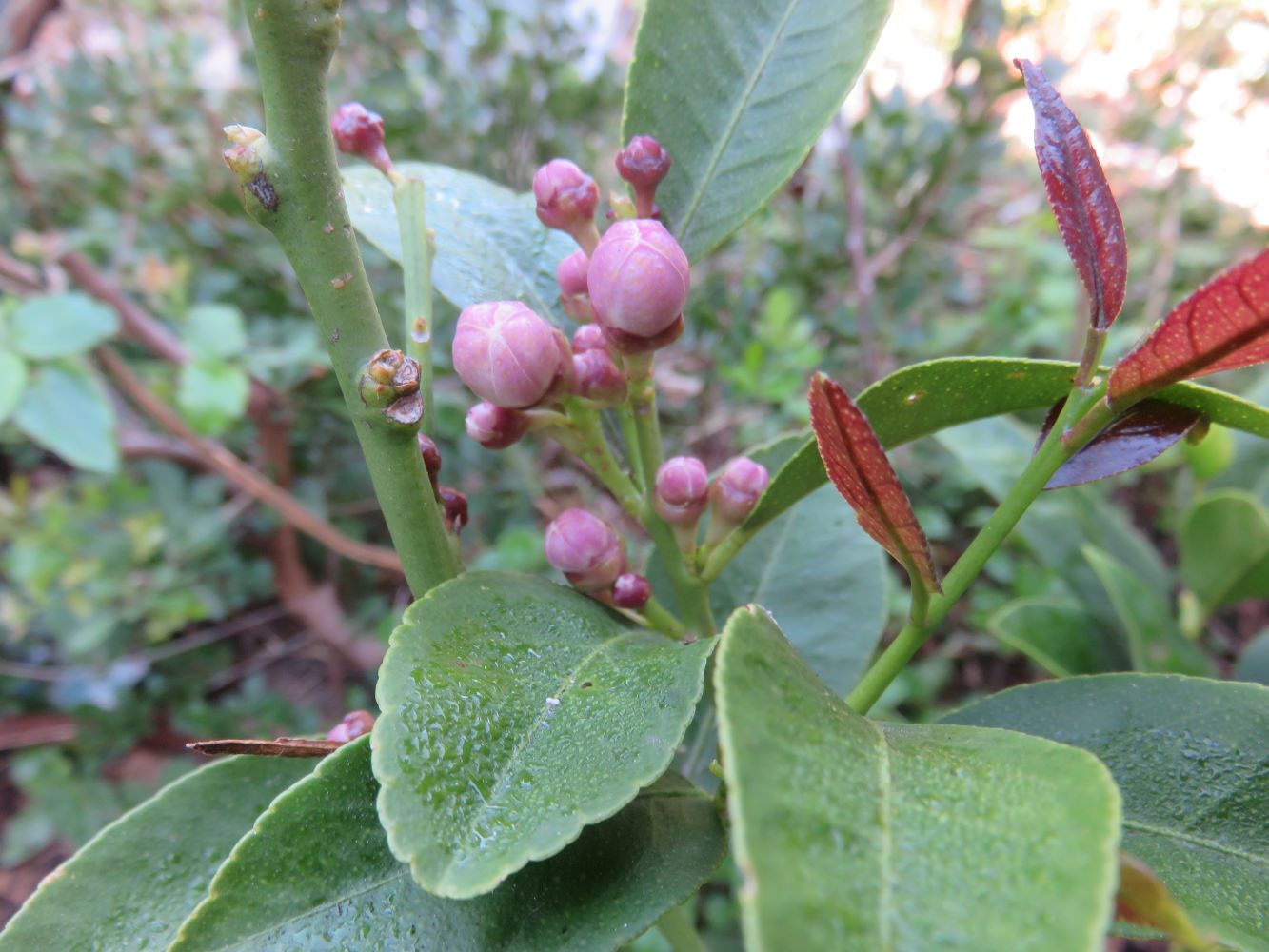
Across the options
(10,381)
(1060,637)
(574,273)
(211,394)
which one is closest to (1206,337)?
(574,273)

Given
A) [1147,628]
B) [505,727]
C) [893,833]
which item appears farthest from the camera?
[1147,628]

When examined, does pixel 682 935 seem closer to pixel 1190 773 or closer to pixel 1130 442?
pixel 1190 773

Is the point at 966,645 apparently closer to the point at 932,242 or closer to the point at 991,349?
the point at 991,349

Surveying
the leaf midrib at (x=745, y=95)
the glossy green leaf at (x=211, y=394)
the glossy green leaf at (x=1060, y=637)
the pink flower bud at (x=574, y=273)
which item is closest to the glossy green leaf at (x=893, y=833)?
the pink flower bud at (x=574, y=273)

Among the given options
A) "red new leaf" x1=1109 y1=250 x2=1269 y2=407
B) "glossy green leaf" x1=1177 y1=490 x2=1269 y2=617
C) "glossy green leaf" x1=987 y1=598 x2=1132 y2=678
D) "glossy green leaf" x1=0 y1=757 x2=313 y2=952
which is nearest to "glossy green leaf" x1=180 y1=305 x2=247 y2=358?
"glossy green leaf" x1=0 y1=757 x2=313 y2=952

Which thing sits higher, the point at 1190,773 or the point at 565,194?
the point at 565,194

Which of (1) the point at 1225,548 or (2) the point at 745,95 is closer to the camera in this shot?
(2) the point at 745,95

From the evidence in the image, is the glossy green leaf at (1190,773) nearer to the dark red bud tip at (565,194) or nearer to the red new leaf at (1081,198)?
the red new leaf at (1081,198)
